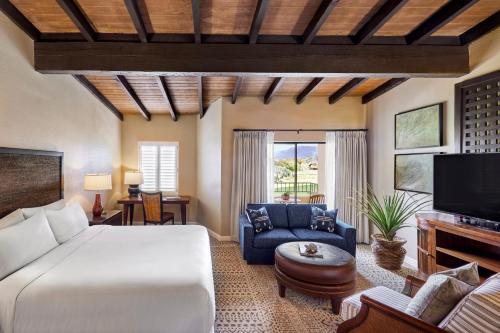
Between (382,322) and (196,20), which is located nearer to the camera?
(382,322)

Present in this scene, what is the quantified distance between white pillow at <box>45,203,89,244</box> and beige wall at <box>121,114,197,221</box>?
9.51 ft

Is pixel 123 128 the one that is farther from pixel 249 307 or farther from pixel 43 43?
pixel 249 307

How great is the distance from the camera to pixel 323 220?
408cm

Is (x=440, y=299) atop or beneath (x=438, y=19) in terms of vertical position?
beneath

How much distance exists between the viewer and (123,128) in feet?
19.5

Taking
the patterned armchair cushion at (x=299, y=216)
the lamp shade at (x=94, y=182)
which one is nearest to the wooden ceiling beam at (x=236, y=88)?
the patterned armchair cushion at (x=299, y=216)

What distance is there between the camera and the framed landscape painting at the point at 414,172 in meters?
3.54

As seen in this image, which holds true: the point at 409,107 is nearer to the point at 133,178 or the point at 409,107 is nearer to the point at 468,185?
the point at 468,185

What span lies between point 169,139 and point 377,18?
4801 mm

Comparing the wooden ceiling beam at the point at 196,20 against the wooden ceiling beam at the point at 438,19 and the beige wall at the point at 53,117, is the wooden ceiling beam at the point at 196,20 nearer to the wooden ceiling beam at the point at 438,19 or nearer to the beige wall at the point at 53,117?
the beige wall at the point at 53,117

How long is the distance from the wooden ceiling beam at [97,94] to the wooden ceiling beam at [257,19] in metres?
2.81

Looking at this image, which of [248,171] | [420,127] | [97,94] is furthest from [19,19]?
[420,127]

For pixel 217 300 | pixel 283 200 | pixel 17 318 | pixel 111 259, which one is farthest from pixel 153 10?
pixel 283 200

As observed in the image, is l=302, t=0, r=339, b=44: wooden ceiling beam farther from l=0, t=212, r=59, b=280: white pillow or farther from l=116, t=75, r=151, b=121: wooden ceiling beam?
l=0, t=212, r=59, b=280: white pillow
